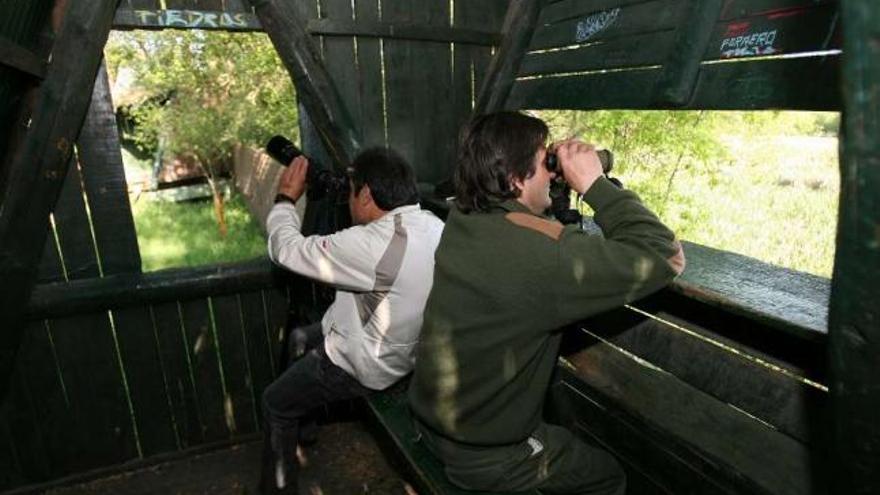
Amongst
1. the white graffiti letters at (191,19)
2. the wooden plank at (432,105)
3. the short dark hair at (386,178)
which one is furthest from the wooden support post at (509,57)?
the white graffiti letters at (191,19)

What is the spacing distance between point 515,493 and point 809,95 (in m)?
1.76

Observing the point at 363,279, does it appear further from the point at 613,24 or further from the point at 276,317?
the point at 613,24

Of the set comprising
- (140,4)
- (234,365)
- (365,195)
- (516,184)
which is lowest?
(234,365)

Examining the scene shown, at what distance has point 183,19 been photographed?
296 centimetres

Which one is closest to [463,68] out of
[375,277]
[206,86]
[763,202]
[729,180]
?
[375,277]

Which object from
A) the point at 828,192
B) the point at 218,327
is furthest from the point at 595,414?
the point at 828,192

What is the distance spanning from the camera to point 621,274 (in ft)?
5.04

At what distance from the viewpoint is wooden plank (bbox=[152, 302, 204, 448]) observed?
3.45m

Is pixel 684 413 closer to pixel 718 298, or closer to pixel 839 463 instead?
pixel 718 298

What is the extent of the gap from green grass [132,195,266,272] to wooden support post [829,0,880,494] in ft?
22.2

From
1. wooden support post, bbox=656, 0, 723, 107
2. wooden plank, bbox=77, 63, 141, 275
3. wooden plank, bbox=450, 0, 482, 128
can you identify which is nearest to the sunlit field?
wooden plank, bbox=450, 0, 482, 128

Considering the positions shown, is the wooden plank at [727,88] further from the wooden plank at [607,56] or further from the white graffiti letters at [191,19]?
the white graffiti letters at [191,19]

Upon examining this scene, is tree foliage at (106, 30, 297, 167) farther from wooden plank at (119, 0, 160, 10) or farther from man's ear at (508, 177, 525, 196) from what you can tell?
man's ear at (508, 177, 525, 196)

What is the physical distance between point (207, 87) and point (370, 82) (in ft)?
27.3
